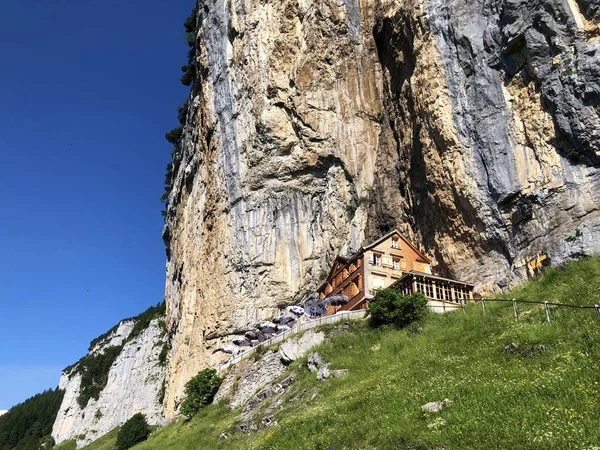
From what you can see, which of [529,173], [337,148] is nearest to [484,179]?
[529,173]

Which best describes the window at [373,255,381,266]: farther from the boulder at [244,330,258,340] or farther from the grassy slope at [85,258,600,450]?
the boulder at [244,330,258,340]

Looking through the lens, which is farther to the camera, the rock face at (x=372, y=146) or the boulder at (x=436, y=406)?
the rock face at (x=372, y=146)

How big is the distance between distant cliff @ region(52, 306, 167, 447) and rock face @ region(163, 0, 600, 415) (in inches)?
1362

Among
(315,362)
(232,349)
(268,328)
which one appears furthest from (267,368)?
(232,349)

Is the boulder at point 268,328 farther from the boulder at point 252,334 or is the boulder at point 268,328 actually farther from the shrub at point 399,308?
the shrub at point 399,308

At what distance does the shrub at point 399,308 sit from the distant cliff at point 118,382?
216ft

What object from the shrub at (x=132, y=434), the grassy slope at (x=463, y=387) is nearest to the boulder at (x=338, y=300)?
the grassy slope at (x=463, y=387)

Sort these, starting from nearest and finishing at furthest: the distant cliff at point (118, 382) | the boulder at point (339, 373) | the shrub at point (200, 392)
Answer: the boulder at point (339, 373) → the shrub at point (200, 392) → the distant cliff at point (118, 382)

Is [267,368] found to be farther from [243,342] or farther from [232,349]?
[232,349]

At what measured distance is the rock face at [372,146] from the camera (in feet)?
104

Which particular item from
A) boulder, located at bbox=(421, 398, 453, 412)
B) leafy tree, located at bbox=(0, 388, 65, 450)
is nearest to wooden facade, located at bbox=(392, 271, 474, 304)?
boulder, located at bbox=(421, 398, 453, 412)

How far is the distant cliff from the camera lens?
9569 centimetres

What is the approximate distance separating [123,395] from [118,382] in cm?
470

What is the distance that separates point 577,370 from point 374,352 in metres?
13.7
